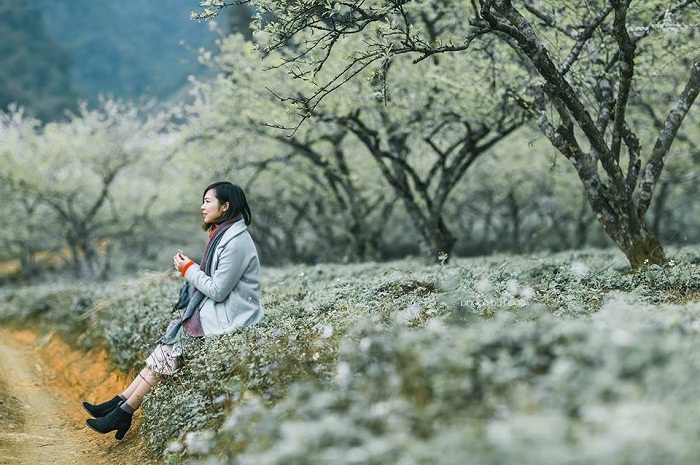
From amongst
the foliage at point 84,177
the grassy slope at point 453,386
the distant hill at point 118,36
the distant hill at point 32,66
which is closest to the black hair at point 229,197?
the grassy slope at point 453,386

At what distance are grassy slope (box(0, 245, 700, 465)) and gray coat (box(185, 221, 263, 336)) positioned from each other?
0.32 metres

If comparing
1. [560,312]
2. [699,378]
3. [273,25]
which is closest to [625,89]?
[560,312]

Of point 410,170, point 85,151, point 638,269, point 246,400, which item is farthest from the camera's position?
point 85,151

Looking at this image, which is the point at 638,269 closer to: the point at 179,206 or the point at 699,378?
the point at 699,378

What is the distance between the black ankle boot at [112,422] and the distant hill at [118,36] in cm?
7689

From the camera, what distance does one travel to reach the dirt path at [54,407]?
588 centimetres

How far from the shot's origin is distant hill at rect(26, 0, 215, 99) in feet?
258

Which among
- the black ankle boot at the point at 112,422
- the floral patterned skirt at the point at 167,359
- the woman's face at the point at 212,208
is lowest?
the black ankle boot at the point at 112,422

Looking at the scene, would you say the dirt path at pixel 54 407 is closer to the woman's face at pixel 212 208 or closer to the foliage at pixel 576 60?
the woman's face at pixel 212 208

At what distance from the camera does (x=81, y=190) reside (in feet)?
77.6

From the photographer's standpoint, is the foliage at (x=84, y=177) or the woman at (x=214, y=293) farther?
the foliage at (x=84, y=177)

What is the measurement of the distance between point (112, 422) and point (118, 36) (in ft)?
300

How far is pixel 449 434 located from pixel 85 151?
23684mm

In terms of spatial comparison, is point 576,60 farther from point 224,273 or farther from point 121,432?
point 121,432
